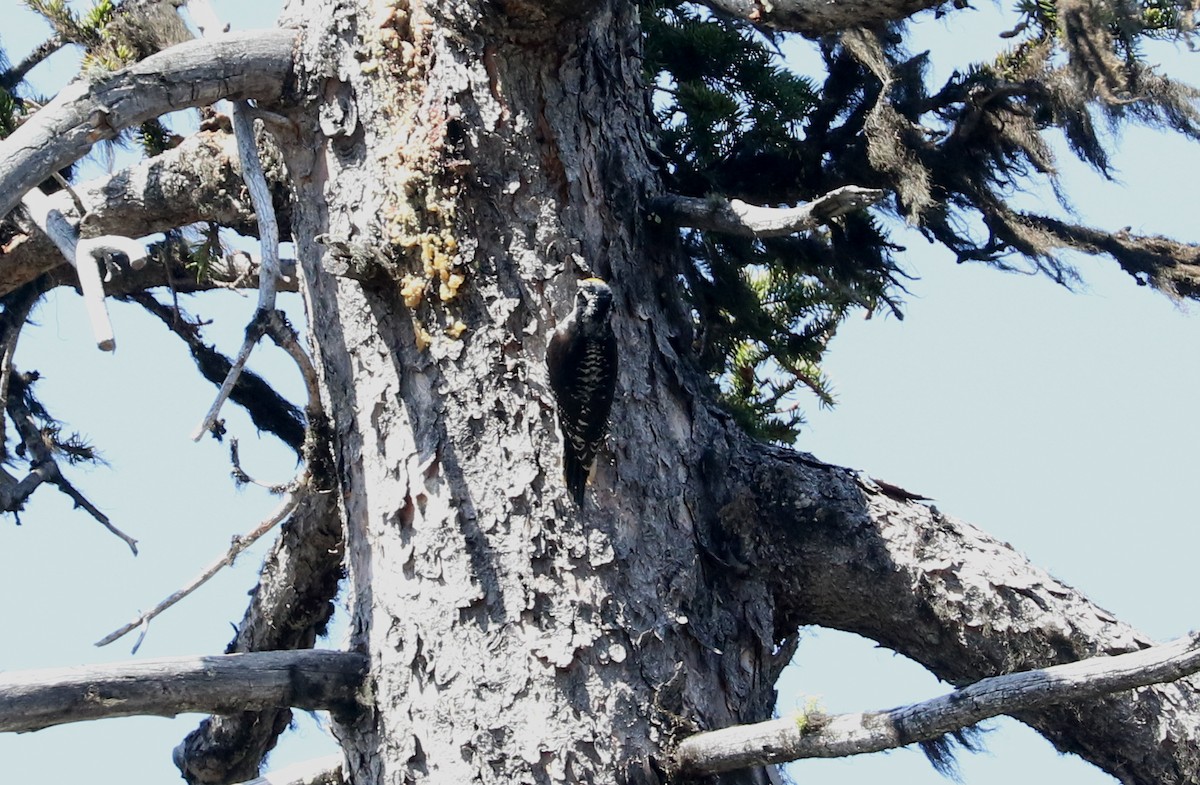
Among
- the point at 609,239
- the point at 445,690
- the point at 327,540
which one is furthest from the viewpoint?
the point at 327,540

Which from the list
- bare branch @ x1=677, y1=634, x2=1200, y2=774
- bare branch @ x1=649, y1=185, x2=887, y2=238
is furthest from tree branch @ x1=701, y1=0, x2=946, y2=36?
bare branch @ x1=677, y1=634, x2=1200, y2=774

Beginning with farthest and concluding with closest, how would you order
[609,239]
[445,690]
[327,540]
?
[327,540], [609,239], [445,690]

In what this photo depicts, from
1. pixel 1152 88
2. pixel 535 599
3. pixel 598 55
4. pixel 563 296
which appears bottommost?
pixel 535 599

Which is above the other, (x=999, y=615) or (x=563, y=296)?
(x=563, y=296)

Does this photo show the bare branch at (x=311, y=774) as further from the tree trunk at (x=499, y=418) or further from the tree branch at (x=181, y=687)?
the tree branch at (x=181, y=687)

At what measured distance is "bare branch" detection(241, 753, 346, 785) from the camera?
10.5 feet

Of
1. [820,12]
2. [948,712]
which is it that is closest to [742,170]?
[820,12]

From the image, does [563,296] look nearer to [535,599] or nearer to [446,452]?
[446,452]

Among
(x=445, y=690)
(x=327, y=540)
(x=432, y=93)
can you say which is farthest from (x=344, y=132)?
(x=445, y=690)

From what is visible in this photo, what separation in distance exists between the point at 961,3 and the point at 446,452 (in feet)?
6.21

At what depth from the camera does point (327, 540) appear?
12.8 ft

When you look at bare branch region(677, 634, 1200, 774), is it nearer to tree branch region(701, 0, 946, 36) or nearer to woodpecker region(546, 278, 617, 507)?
woodpecker region(546, 278, 617, 507)

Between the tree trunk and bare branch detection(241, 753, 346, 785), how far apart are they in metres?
0.10

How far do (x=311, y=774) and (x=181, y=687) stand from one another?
21.7 inches
